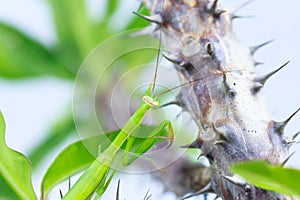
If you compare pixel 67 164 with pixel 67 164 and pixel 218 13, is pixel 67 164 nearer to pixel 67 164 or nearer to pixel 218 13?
pixel 67 164

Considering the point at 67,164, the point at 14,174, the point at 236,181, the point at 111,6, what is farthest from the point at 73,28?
the point at 236,181

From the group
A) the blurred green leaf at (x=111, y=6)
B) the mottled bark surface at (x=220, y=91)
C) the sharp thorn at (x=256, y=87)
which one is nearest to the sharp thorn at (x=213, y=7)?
the mottled bark surface at (x=220, y=91)

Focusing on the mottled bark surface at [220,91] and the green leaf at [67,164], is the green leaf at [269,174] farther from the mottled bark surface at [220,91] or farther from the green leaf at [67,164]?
the green leaf at [67,164]

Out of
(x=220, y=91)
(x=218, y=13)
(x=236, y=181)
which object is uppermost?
(x=218, y=13)

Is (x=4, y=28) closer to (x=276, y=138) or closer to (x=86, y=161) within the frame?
(x=86, y=161)

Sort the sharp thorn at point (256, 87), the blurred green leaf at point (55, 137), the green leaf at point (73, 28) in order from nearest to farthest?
the sharp thorn at point (256, 87), the blurred green leaf at point (55, 137), the green leaf at point (73, 28)

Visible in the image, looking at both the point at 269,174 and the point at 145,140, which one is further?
the point at 145,140

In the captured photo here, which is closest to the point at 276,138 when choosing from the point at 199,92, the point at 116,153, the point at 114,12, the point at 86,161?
the point at 199,92
